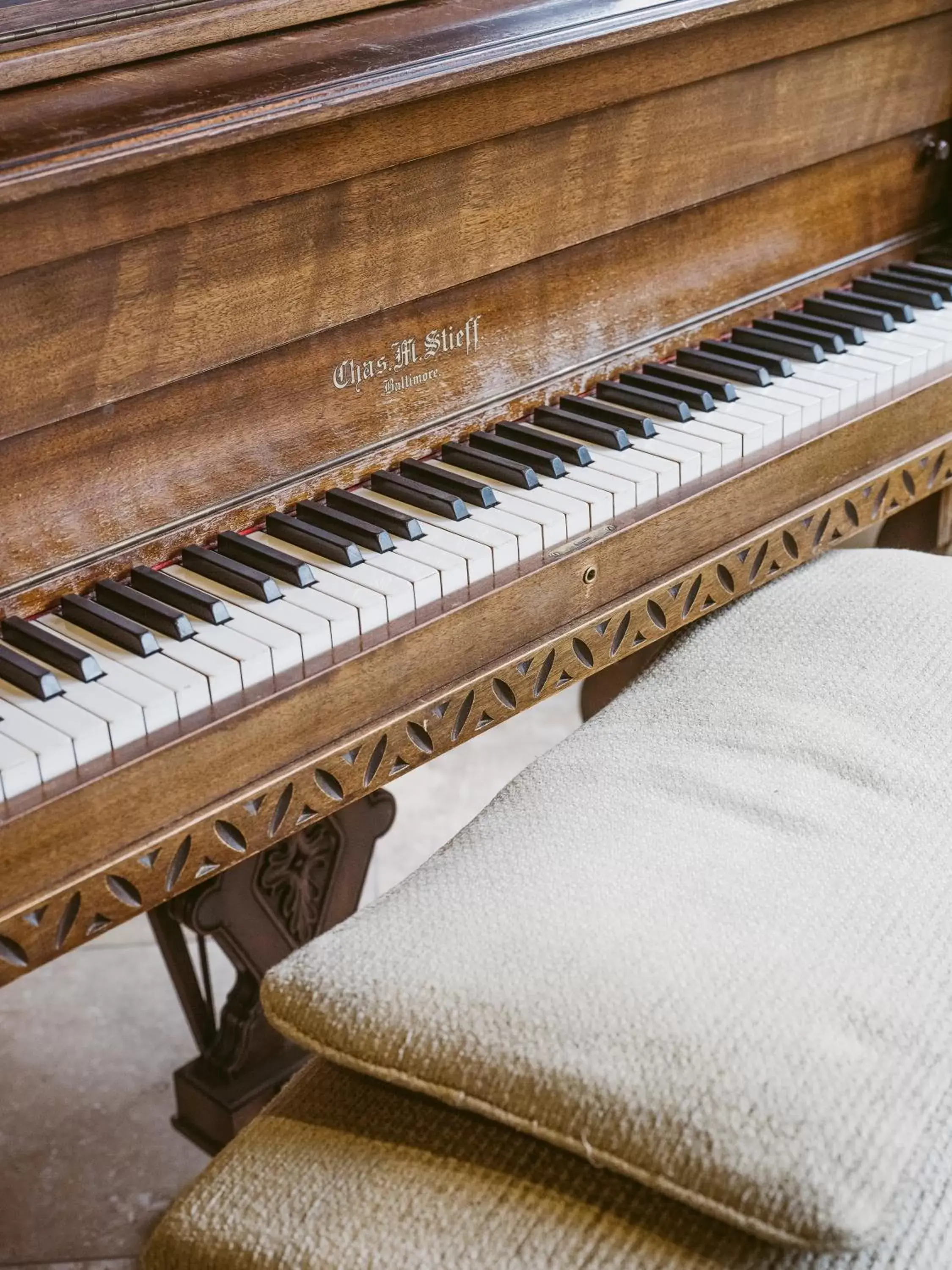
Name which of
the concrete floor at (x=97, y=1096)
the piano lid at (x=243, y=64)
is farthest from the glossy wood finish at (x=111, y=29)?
the concrete floor at (x=97, y=1096)

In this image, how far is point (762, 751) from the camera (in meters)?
1.49

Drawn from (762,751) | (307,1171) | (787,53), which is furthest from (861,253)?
(307,1171)

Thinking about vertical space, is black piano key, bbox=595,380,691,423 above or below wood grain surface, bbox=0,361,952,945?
above

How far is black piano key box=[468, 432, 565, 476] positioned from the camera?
1.67m

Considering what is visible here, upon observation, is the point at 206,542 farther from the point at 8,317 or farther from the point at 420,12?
the point at 420,12

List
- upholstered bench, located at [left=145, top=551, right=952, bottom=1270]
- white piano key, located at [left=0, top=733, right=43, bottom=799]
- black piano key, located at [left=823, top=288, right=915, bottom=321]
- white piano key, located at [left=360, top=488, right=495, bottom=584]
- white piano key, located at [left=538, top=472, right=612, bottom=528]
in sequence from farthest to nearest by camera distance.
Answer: black piano key, located at [left=823, top=288, right=915, bottom=321]
white piano key, located at [left=538, top=472, right=612, bottom=528]
white piano key, located at [left=360, top=488, right=495, bottom=584]
white piano key, located at [left=0, top=733, right=43, bottom=799]
upholstered bench, located at [left=145, top=551, right=952, bottom=1270]

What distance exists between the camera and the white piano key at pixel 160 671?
1.26 meters

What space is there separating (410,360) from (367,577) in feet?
1.21

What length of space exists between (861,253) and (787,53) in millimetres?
422

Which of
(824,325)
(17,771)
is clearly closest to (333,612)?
(17,771)

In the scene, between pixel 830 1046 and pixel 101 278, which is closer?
pixel 830 1046

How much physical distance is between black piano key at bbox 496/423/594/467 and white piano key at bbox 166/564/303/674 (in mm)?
453

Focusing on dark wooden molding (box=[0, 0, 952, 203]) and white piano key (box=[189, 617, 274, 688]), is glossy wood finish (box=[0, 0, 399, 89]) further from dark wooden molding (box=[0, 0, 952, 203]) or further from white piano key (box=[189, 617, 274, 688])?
white piano key (box=[189, 617, 274, 688])

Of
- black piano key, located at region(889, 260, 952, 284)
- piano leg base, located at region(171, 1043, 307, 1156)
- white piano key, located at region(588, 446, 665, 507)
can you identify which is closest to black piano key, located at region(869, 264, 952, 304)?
black piano key, located at region(889, 260, 952, 284)
